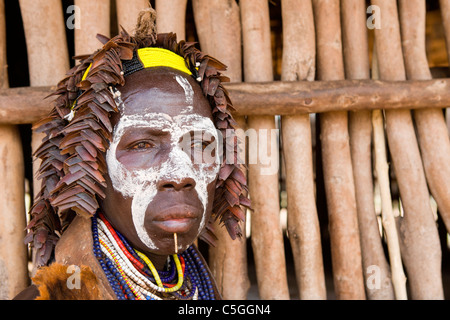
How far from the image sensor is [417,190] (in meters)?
2.66

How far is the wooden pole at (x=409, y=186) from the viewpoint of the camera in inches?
104

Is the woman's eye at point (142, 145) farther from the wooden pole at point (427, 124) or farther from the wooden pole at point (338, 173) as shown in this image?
the wooden pole at point (427, 124)

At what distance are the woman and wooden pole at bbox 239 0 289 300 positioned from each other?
2.22 feet

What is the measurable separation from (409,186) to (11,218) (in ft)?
7.16

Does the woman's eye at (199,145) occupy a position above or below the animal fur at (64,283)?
above

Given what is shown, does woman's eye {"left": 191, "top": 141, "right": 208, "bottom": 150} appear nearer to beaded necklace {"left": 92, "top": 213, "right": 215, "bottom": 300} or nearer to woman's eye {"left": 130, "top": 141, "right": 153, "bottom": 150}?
woman's eye {"left": 130, "top": 141, "right": 153, "bottom": 150}

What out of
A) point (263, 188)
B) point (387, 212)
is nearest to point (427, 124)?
point (387, 212)

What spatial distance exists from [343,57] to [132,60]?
1.42 meters

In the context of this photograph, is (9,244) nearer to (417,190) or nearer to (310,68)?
(310,68)

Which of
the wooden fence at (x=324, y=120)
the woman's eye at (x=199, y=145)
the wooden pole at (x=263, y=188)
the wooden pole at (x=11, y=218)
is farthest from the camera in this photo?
the wooden pole at (x=263, y=188)

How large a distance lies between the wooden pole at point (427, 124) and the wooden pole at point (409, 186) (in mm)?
58

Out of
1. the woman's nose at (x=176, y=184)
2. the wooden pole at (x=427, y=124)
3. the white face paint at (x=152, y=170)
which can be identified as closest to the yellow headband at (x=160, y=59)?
the white face paint at (x=152, y=170)
